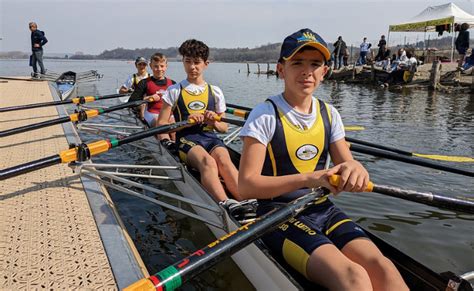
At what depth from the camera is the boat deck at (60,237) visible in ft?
8.91

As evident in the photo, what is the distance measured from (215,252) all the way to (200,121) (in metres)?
Answer: 3.27

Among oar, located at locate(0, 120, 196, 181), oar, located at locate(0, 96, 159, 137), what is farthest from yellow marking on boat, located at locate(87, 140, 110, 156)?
oar, located at locate(0, 96, 159, 137)

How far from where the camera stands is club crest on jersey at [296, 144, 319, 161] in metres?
2.92

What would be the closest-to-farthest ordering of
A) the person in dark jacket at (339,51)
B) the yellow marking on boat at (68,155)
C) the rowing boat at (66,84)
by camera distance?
the yellow marking on boat at (68,155) < the rowing boat at (66,84) < the person in dark jacket at (339,51)

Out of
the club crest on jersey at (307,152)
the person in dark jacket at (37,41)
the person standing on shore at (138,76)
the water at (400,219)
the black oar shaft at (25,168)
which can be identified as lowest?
the water at (400,219)

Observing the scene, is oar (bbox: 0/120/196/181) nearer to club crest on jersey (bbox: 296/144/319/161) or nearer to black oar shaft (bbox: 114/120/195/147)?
black oar shaft (bbox: 114/120/195/147)

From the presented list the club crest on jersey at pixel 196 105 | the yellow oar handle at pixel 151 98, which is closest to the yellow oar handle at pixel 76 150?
the club crest on jersey at pixel 196 105

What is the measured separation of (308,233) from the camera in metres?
2.65

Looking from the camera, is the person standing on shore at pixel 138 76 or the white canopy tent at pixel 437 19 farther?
the white canopy tent at pixel 437 19

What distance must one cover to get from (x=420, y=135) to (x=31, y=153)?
9599 mm

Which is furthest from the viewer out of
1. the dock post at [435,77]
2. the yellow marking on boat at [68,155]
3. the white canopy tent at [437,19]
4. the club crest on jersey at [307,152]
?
the white canopy tent at [437,19]

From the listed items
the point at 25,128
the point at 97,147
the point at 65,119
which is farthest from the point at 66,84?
the point at 97,147

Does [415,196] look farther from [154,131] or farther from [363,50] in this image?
[363,50]

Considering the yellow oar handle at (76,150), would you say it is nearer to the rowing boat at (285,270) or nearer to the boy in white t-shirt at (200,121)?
the boy in white t-shirt at (200,121)
